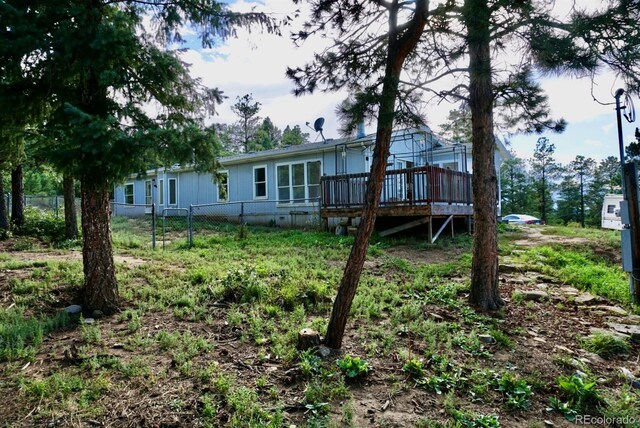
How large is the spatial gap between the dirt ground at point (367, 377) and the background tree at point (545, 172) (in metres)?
37.7

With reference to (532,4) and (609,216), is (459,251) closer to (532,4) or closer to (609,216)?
(532,4)

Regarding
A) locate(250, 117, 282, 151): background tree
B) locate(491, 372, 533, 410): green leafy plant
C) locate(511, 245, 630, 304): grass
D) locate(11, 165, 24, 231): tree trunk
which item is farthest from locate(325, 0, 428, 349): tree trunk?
locate(250, 117, 282, 151): background tree

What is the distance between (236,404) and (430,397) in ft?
5.04

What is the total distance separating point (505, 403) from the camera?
2949 millimetres

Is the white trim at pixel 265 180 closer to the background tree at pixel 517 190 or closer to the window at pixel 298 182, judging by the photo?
the window at pixel 298 182

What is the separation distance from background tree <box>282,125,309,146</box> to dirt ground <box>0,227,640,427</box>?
34766mm

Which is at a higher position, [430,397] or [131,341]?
[131,341]

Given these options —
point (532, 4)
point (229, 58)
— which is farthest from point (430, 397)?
point (229, 58)

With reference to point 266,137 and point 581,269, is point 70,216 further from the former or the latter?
point 266,137

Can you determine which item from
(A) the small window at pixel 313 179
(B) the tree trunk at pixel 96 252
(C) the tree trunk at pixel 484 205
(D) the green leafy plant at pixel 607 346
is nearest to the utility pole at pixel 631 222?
(D) the green leafy plant at pixel 607 346

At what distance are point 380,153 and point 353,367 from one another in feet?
6.47

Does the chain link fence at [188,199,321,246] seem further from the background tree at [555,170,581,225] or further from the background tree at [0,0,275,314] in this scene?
the background tree at [555,170,581,225]

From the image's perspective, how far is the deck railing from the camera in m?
10.2

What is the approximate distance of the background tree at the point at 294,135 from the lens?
3912cm
